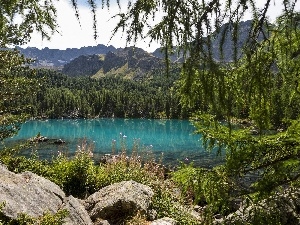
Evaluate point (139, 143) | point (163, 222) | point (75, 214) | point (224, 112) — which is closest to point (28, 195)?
point (75, 214)

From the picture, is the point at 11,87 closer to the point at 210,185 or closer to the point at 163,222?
the point at 163,222

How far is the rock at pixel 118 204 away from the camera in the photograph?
23.8 ft

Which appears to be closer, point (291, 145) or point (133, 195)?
point (291, 145)

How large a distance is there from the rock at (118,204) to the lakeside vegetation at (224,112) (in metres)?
0.72

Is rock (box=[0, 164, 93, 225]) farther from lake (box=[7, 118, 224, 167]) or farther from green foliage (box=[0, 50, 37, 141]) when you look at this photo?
lake (box=[7, 118, 224, 167])

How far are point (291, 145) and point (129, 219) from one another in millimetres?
4307

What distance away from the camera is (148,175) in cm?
990

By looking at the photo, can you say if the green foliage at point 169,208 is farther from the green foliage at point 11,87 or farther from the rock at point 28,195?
the green foliage at point 11,87

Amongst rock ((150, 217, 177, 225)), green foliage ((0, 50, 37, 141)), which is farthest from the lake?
green foliage ((0, 50, 37, 141))

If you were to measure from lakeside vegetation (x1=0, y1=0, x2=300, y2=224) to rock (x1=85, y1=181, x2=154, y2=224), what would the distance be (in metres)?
0.72

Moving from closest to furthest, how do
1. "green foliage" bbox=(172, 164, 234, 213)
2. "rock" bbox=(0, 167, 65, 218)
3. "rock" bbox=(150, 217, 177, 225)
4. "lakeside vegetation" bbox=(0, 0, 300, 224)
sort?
"lakeside vegetation" bbox=(0, 0, 300, 224)
"green foliage" bbox=(172, 164, 234, 213)
"rock" bbox=(0, 167, 65, 218)
"rock" bbox=(150, 217, 177, 225)

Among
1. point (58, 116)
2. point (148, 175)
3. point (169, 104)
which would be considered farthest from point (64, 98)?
point (148, 175)

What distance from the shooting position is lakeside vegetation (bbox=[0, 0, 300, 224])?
1896 mm

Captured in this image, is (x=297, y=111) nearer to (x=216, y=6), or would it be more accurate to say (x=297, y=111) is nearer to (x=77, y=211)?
(x=216, y=6)
